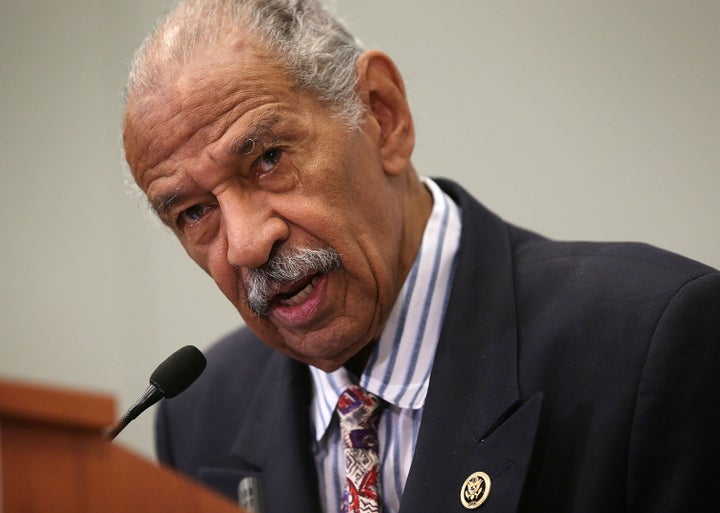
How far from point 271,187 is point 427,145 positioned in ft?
4.79

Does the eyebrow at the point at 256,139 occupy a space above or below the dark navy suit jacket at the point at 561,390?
above

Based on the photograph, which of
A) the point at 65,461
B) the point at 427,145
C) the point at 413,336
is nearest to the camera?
the point at 65,461

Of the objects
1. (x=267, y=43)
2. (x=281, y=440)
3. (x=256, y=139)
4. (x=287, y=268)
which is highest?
(x=267, y=43)

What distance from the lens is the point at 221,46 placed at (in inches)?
75.8

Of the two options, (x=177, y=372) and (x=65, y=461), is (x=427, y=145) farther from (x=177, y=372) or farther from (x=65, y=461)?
(x=65, y=461)

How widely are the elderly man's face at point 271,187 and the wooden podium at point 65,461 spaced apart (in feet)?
2.58

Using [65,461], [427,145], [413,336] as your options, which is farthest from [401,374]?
[427,145]

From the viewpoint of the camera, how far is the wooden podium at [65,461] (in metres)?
1.00

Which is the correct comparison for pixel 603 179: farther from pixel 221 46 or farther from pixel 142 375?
pixel 142 375

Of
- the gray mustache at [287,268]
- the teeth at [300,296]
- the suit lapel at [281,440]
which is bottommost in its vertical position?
the suit lapel at [281,440]

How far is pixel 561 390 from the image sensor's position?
186 centimetres

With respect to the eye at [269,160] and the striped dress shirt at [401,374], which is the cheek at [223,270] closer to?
the eye at [269,160]

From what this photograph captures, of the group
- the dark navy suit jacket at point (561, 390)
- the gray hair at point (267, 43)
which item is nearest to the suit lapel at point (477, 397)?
the dark navy suit jacket at point (561, 390)

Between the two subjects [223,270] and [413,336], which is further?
[413,336]
